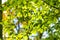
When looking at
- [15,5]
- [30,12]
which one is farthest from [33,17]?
[15,5]

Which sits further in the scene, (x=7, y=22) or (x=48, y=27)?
(x=7, y=22)

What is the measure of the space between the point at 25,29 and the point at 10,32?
38cm

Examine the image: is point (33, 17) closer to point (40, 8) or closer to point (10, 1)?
point (40, 8)

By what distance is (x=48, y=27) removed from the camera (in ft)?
12.0

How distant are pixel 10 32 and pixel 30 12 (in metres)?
0.68

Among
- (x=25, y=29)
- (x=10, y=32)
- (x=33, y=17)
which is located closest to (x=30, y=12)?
(x=33, y=17)

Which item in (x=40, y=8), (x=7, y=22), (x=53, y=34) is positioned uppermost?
(x=40, y=8)

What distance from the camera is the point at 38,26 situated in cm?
358

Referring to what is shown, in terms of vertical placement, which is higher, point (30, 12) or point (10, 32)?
point (30, 12)

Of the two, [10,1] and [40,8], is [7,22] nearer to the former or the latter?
[10,1]

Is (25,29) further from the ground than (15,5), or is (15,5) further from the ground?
(15,5)

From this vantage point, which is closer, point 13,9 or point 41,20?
point 41,20

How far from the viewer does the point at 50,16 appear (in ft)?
11.7

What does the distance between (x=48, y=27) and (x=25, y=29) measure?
0.59 metres
